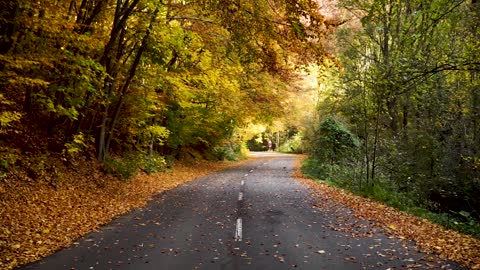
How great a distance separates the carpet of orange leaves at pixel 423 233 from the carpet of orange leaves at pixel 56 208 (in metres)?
6.74

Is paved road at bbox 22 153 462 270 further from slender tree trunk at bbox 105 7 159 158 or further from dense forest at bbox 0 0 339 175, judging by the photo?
slender tree trunk at bbox 105 7 159 158

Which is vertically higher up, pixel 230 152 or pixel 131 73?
pixel 131 73

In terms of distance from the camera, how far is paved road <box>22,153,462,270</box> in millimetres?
6797

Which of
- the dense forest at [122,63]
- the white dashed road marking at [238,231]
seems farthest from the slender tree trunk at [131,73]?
the white dashed road marking at [238,231]

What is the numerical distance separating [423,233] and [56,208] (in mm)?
8874

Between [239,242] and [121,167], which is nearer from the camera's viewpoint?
[239,242]

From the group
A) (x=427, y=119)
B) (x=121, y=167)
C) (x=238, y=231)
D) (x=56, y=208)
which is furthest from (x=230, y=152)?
(x=238, y=231)

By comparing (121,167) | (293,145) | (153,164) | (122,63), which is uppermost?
(122,63)

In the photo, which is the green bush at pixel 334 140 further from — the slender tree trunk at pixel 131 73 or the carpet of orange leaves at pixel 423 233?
the slender tree trunk at pixel 131 73

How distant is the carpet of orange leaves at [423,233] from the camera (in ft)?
24.6

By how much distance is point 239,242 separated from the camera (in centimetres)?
819

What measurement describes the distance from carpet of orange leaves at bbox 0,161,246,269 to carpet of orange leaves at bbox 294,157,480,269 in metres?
6.74

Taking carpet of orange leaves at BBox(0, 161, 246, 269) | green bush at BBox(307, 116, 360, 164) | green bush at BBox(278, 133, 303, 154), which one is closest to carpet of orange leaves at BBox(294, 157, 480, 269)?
carpet of orange leaves at BBox(0, 161, 246, 269)

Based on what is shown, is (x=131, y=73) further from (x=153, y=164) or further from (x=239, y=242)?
(x=239, y=242)
